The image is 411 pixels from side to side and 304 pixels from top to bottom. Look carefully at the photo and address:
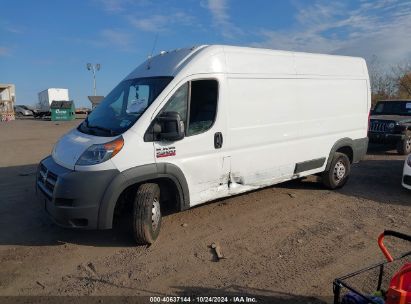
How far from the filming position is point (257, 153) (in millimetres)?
5902

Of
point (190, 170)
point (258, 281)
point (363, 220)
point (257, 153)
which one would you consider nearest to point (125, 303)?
point (258, 281)

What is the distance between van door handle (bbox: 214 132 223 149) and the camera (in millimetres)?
5315

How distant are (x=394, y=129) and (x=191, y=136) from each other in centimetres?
920

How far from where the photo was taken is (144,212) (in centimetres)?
469

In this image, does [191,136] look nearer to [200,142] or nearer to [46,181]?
[200,142]

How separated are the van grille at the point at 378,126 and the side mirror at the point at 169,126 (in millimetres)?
9511

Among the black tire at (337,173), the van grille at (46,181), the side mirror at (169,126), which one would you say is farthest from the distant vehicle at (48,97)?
the side mirror at (169,126)

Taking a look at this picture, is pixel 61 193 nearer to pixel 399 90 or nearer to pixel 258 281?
pixel 258 281

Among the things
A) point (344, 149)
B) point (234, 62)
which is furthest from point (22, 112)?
point (234, 62)

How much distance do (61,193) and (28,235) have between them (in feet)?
4.45

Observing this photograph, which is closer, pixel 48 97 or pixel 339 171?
pixel 339 171

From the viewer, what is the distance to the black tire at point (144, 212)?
4.69 metres

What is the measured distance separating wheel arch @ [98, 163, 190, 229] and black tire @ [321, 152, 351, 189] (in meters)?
3.51

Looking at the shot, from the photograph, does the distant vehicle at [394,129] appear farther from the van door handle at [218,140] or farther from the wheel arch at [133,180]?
the wheel arch at [133,180]
